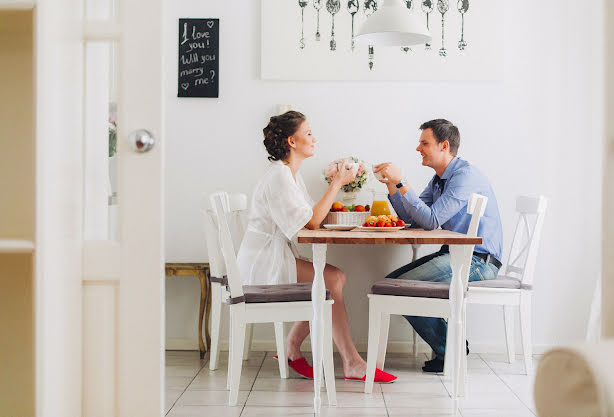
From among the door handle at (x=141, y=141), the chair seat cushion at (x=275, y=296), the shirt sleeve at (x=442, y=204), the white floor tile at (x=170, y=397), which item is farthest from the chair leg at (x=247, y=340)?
the door handle at (x=141, y=141)

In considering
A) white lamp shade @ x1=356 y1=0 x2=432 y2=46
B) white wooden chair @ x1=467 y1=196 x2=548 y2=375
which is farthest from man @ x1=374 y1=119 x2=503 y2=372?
white lamp shade @ x1=356 y1=0 x2=432 y2=46

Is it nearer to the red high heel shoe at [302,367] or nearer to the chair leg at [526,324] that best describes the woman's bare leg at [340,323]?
the red high heel shoe at [302,367]

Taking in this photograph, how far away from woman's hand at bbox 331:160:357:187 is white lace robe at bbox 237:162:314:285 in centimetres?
29

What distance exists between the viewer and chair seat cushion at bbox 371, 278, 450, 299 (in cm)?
294

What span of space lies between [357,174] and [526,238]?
3.57 feet

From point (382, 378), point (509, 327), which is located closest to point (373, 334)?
point (382, 378)

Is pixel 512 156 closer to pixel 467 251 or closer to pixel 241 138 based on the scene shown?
pixel 467 251

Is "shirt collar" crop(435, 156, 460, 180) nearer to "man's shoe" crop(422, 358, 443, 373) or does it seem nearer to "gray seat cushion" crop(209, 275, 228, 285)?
"man's shoe" crop(422, 358, 443, 373)

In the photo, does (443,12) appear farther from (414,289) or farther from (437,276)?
(414,289)

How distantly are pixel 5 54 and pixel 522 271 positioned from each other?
285 centimetres

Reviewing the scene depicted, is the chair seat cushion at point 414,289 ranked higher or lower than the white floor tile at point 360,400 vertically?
higher

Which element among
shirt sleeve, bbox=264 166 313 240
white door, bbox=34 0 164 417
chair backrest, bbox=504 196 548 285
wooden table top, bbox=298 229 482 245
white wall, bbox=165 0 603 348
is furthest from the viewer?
white wall, bbox=165 0 603 348

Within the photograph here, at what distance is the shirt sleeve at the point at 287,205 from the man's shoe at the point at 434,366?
1.09 m

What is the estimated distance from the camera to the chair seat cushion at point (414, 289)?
9.65ft
